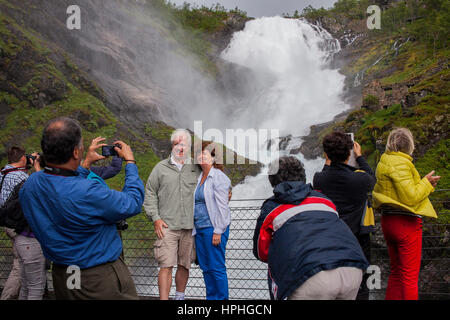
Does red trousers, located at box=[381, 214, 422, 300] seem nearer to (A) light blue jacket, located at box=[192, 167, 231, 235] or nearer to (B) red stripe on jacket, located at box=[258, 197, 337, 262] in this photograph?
(B) red stripe on jacket, located at box=[258, 197, 337, 262]

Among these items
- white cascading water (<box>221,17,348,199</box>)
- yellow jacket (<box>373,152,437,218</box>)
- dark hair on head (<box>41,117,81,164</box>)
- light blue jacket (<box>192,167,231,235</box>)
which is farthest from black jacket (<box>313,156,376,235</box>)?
white cascading water (<box>221,17,348,199</box>)

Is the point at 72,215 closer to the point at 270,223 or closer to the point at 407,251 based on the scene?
the point at 270,223

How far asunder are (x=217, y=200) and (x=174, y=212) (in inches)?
23.6

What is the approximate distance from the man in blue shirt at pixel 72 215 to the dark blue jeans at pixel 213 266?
152cm

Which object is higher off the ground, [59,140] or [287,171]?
[59,140]

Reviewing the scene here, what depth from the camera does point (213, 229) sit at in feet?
13.2

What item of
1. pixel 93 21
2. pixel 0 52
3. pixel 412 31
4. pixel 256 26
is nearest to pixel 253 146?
pixel 93 21

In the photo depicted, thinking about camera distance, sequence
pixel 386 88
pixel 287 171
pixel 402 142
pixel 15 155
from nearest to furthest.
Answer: pixel 287 171 < pixel 402 142 < pixel 15 155 < pixel 386 88

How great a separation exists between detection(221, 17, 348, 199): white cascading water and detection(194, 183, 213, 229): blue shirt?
14.8 metres

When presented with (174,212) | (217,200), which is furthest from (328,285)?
(174,212)

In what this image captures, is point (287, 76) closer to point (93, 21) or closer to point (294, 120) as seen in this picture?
point (294, 120)

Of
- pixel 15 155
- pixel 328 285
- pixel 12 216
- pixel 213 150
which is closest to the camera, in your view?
pixel 328 285

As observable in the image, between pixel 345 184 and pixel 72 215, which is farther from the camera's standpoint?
pixel 345 184

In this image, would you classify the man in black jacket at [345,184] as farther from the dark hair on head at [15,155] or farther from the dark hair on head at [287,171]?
the dark hair on head at [15,155]
